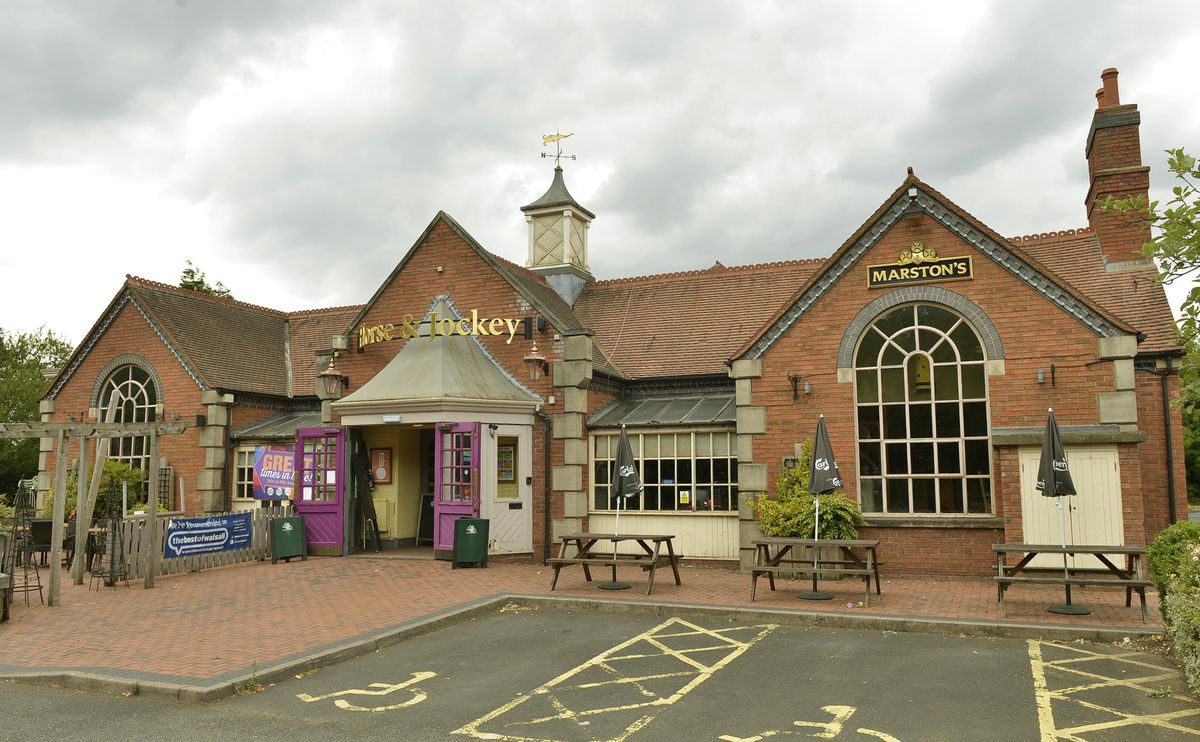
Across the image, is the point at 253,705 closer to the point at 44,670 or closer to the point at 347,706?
the point at 347,706

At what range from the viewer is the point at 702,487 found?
1552 centimetres

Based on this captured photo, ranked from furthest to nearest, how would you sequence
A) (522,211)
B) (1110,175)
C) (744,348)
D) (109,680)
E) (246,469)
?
(522,211), (246,469), (1110,175), (744,348), (109,680)

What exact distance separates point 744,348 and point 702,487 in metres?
2.75

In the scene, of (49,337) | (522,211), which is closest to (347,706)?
(522,211)

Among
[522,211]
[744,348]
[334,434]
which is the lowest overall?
[334,434]

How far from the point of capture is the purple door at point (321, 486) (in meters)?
16.6

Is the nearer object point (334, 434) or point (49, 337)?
point (334, 434)

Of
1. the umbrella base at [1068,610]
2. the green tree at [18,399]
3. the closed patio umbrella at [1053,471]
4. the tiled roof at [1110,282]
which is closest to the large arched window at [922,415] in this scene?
the tiled roof at [1110,282]

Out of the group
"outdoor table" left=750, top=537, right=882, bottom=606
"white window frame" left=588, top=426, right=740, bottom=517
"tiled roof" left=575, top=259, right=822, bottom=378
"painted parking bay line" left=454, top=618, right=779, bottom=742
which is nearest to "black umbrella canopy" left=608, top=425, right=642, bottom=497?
"outdoor table" left=750, top=537, right=882, bottom=606

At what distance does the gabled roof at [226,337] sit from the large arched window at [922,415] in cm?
1415

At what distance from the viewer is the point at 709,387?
17141mm

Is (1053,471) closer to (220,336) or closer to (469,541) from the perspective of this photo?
(469,541)

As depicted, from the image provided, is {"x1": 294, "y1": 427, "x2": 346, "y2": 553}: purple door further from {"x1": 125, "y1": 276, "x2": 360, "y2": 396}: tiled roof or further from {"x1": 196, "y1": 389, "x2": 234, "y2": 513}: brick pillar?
{"x1": 125, "y1": 276, "x2": 360, "y2": 396}: tiled roof

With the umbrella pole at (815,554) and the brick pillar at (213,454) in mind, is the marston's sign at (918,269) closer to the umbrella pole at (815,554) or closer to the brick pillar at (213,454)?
the umbrella pole at (815,554)
